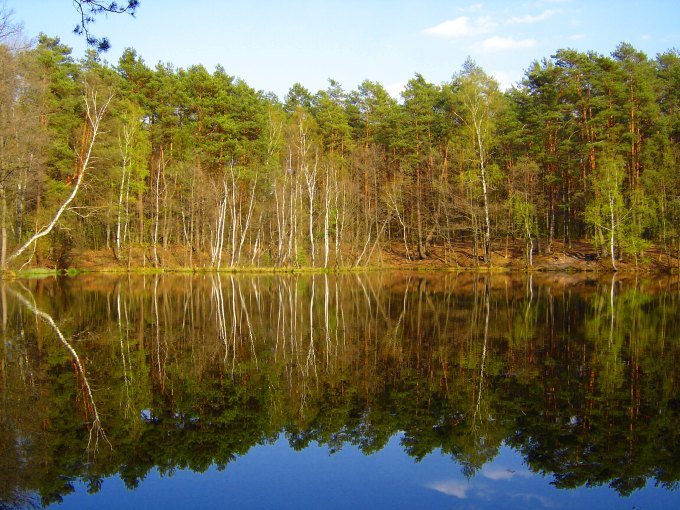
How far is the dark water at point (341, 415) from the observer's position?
525 cm

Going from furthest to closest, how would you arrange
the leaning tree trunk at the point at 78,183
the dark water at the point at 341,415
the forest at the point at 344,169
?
the forest at the point at 344,169 < the leaning tree trunk at the point at 78,183 < the dark water at the point at 341,415

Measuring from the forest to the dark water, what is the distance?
27.0 m

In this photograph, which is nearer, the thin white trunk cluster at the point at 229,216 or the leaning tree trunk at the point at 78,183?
the leaning tree trunk at the point at 78,183

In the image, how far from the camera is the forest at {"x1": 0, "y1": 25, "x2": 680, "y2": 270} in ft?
127

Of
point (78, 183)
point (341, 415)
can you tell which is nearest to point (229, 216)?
point (78, 183)

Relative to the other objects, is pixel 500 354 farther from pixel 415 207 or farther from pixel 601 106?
pixel 415 207

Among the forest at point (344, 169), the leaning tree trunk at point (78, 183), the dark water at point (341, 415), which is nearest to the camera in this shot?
the dark water at point (341, 415)

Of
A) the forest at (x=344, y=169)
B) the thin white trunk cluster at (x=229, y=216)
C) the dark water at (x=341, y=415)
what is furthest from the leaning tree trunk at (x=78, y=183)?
the thin white trunk cluster at (x=229, y=216)

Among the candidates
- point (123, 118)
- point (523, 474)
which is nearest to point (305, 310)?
point (523, 474)

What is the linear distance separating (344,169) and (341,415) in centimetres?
4134

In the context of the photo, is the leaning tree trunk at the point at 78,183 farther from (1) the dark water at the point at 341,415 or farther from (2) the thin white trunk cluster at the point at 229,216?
(2) the thin white trunk cluster at the point at 229,216

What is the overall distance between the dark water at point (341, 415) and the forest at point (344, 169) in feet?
88.7

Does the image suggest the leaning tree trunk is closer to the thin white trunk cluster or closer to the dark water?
the dark water

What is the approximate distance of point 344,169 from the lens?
4728 centimetres
